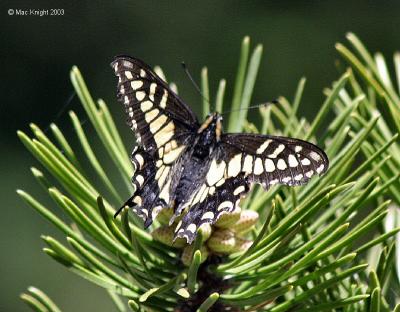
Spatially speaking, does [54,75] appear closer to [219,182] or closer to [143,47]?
[143,47]

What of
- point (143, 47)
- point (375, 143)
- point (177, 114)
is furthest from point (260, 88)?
point (375, 143)

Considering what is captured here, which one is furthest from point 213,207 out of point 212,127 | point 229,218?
point 212,127

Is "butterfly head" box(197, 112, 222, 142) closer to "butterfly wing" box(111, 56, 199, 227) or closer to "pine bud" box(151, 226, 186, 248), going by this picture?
"butterfly wing" box(111, 56, 199, 227)

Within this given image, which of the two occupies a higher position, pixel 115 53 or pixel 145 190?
pixel 115 53

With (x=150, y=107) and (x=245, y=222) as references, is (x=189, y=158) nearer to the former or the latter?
(x=150, y=107)

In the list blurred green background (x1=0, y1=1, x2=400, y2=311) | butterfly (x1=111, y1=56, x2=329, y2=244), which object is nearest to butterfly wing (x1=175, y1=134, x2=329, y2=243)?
butterfly (x1=111, y1=56, x2=329, y2=244)

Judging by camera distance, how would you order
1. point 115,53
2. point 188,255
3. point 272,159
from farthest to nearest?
point 115,53 → point 272,159 → point 188,255
